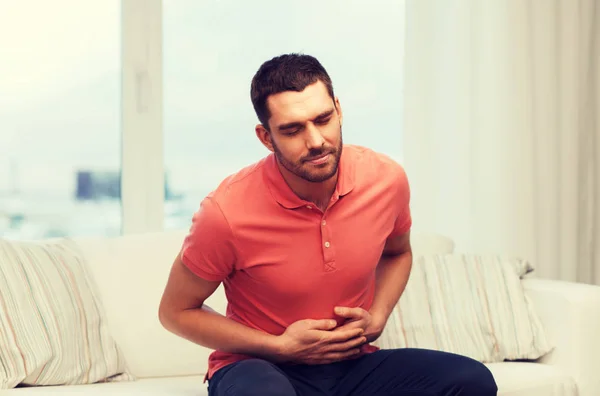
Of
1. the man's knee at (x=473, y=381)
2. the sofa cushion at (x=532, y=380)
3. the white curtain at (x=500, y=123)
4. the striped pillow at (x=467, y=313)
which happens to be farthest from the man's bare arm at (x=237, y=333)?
the white curtain at (x=500, y=123)

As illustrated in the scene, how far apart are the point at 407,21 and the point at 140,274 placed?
1.84 meters

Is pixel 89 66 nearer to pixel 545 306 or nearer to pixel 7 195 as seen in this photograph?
pixel 7 195

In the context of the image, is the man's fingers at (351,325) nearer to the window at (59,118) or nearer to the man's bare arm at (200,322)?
the man's bare arm at (200,322)

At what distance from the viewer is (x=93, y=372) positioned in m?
2.33

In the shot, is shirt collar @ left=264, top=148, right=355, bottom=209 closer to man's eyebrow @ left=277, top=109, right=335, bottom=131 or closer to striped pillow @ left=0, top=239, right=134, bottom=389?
man's eyebrow @ left=277, top=109, right=335, bottom=131

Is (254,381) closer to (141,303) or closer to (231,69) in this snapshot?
(141,303)

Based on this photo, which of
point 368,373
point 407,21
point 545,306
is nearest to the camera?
point 368,373

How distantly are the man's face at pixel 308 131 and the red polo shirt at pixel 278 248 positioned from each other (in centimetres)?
12

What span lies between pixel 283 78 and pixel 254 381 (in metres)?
0.67

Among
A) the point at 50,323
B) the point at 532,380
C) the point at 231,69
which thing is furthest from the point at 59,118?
the point at 532,380

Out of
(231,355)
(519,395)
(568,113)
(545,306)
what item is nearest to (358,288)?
(231,355)

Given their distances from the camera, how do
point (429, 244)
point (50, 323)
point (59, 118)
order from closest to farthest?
point (50, 323) → point (429, 244) → point (59, 118)

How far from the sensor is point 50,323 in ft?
7.59

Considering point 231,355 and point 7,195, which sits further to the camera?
point 7,195
